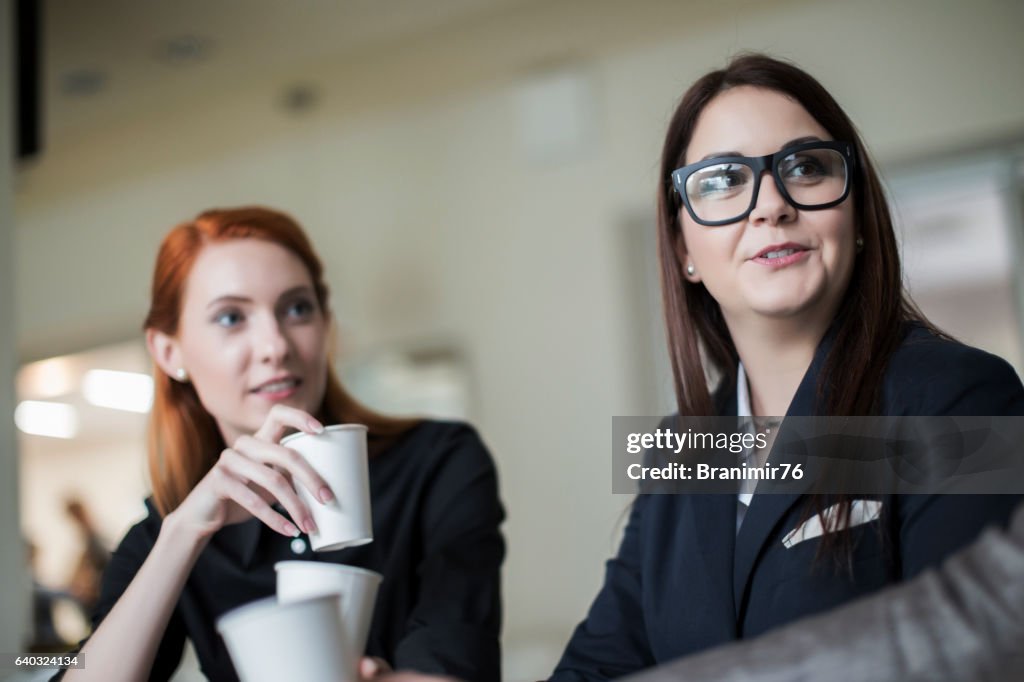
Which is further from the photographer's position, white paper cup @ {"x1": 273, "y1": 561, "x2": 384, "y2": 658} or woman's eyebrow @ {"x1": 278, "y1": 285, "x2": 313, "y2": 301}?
woman's eyebrow @ {"x1": 278, "y1": 285, "x2": 313, "y2": 301}

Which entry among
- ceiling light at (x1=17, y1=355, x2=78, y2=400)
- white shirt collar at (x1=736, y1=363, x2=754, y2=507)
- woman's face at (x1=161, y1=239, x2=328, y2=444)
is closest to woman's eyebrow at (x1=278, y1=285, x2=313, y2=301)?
woman's face at (x1=161, y1=239, x2=328, y2=444)

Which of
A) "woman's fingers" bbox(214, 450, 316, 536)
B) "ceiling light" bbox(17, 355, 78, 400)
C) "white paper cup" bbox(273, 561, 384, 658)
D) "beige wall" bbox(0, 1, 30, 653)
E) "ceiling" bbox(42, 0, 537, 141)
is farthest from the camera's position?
"ceiling light" bbox(17, 355, 78, 400)

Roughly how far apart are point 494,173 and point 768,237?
3812mm

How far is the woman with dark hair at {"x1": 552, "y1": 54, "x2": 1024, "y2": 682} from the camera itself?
0.97m

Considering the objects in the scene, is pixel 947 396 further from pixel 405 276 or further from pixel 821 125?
pixel 405 276

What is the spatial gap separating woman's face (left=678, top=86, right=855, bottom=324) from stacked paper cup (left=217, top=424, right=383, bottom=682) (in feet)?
1.44

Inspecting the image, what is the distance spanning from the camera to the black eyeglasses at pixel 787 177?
1.07 meters

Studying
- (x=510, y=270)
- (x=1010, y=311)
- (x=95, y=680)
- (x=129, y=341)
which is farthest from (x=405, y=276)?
(x=95, y=680)

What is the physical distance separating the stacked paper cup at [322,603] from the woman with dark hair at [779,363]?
334 mm

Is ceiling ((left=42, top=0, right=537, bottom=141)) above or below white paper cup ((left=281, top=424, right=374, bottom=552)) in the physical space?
above

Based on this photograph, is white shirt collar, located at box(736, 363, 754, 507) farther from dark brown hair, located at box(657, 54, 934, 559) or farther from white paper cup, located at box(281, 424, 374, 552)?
white paper cup, located at box(281, 424, 374, 552)

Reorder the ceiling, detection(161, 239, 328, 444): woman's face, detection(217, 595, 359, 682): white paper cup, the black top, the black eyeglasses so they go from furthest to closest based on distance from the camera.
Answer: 1. the ceiling
2. detection(161, 239, 328, 444): woman's face
3. the black top
4. the black eyeglasses
5. detection(217, 595, 359, 682): white paper cup

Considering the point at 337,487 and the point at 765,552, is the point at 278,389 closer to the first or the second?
the point at 337,487

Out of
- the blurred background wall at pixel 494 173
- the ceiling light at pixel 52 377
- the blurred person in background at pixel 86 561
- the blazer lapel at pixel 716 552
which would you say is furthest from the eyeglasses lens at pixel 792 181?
the ceiling light at pixel 52 377
